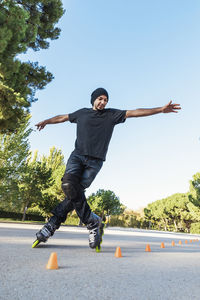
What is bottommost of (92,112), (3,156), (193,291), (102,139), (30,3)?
(193,291)

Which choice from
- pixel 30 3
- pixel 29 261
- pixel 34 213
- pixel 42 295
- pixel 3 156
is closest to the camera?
pixel 42 295

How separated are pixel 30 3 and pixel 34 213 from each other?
28430mm

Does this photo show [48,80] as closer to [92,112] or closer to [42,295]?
[92,112]

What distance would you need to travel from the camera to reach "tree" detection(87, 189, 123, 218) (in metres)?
38.3

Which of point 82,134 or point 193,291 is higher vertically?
point 82,134

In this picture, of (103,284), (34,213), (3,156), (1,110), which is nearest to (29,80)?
(1,110)

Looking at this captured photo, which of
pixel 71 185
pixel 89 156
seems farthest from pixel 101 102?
pixel 71 185

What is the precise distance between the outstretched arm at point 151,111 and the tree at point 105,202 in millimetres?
35056

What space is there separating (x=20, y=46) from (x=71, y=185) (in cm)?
834

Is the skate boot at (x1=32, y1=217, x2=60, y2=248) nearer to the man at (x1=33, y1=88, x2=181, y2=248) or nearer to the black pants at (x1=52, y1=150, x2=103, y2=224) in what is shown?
the man at (x1=33, y1=88, x2=181, y2=248)

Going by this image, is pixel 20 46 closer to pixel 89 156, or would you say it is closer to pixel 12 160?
pixel 89 156

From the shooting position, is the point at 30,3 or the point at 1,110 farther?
the point at 30,3

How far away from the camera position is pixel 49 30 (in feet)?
44.5

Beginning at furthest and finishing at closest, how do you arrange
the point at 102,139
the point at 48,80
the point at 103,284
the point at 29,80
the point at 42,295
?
1. the point at 48,80
2. the point at 29,80
3. the point at 102,139
4. the point at 103,284
5. the point at 42,295
